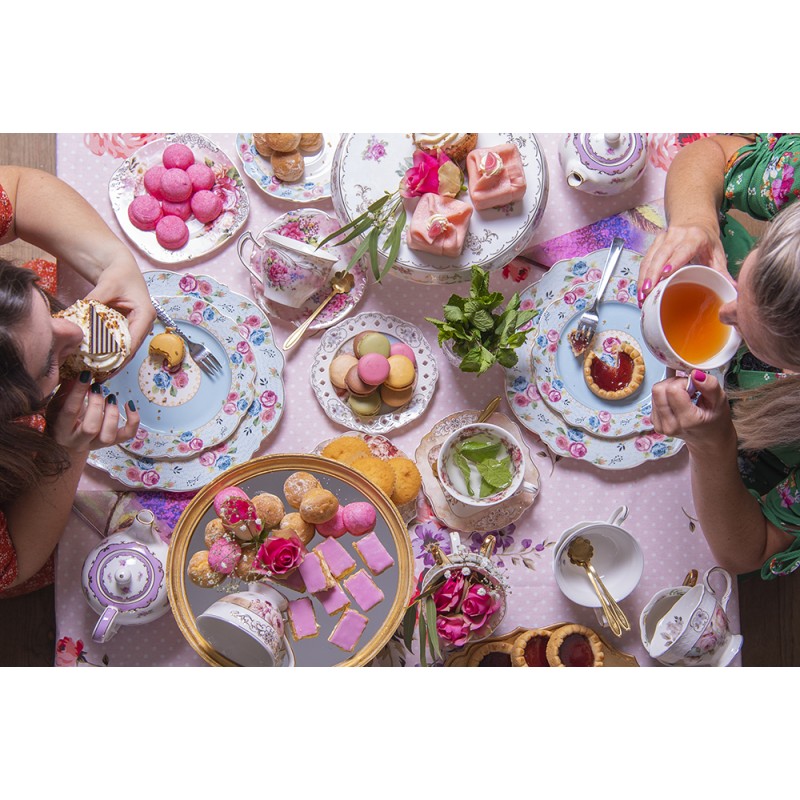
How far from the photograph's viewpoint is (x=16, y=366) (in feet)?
3.46

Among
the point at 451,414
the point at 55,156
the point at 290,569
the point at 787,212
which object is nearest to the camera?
the point at 787,212

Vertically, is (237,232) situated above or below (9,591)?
above

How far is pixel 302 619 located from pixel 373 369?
0.46 meters

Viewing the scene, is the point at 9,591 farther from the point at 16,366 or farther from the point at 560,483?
the point at 560,483

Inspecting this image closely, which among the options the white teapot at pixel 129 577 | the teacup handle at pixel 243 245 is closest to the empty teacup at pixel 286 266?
the teacup handle at pixel 243 245

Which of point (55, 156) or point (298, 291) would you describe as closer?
point (298, 291)

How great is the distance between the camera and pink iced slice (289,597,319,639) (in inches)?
49.1

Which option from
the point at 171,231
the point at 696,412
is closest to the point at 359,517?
the point at 696,412

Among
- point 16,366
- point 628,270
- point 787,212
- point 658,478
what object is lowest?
point 658,478

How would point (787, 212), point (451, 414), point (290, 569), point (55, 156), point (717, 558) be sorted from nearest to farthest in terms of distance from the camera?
point (787, 212) → point (290, 569) → point (717, 558) → point (451, 414) → point (55, 156)

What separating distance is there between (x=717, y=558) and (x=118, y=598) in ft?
3.52

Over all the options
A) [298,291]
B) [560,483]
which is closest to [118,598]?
[298,291]

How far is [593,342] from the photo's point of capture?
1.46 meters

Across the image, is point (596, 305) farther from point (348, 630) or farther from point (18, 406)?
point (18, 406)
